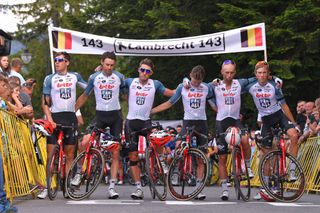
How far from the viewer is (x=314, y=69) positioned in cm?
2614

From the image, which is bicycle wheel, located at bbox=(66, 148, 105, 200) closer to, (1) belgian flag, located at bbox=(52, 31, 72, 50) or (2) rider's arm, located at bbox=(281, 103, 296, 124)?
(2) rider's arm, located at bbox=(281, 103, 296, 124)

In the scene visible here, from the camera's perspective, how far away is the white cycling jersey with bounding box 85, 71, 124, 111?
13.4 metres

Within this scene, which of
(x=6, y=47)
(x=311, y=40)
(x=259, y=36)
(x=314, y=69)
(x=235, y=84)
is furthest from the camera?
(x=314, y=69)

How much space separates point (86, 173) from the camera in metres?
12.7

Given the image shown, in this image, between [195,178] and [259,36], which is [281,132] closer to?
[195,178]

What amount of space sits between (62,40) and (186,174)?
7520 millimetres

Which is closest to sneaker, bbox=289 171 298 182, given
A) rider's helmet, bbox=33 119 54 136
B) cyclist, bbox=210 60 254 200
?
cyclist, bbox=210 60 254 200

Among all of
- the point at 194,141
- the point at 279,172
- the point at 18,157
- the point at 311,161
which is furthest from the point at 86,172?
the point at 311,161

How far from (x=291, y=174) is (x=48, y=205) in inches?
138

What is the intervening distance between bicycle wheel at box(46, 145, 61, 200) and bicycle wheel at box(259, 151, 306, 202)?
9.63 ft

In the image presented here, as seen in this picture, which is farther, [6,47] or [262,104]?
[262,104]

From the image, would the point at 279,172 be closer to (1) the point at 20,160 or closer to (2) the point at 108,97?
(2) the point at 108,97

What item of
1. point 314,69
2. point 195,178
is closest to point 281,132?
point 195,178

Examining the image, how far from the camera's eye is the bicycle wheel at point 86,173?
1265cm
